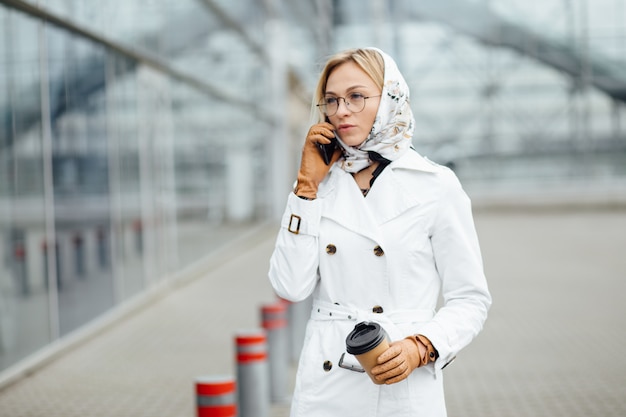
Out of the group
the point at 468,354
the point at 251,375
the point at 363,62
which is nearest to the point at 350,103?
the point at 363,62

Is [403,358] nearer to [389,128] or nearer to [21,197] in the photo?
[389,128]

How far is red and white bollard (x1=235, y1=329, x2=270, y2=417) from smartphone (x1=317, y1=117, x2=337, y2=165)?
241cm

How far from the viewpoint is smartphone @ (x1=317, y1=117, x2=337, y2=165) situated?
7.74 ft

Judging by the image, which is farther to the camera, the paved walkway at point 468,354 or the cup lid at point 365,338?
the paved walkway at point 468,354

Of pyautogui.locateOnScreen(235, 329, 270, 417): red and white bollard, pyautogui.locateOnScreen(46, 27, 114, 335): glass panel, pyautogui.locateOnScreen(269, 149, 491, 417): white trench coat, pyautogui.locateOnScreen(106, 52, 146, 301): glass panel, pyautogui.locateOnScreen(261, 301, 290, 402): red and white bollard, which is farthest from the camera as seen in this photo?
pyautogui.locateOnScreen(106, 52, 146, 301): glass panel

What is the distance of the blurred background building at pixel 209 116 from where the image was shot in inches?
283

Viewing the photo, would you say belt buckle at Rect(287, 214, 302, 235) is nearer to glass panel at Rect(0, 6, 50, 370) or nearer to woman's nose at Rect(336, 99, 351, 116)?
woman's nose at Rect(336, 99, 351, 116)

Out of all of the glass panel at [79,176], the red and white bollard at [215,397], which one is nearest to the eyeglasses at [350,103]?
the red and white bollard at [215,397]

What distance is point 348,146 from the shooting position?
234cm

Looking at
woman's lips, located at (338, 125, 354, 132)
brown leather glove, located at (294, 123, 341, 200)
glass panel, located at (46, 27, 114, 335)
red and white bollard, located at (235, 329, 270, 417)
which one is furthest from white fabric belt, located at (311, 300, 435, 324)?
glass panel, located at (46, 27, 114, 335)

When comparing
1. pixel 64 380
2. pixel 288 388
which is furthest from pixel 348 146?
pixel 64 380

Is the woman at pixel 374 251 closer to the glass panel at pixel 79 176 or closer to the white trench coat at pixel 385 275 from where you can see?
the white trench coat at pixel 385 275

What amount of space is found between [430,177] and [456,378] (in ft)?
14.8

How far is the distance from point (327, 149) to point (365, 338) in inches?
22.4
